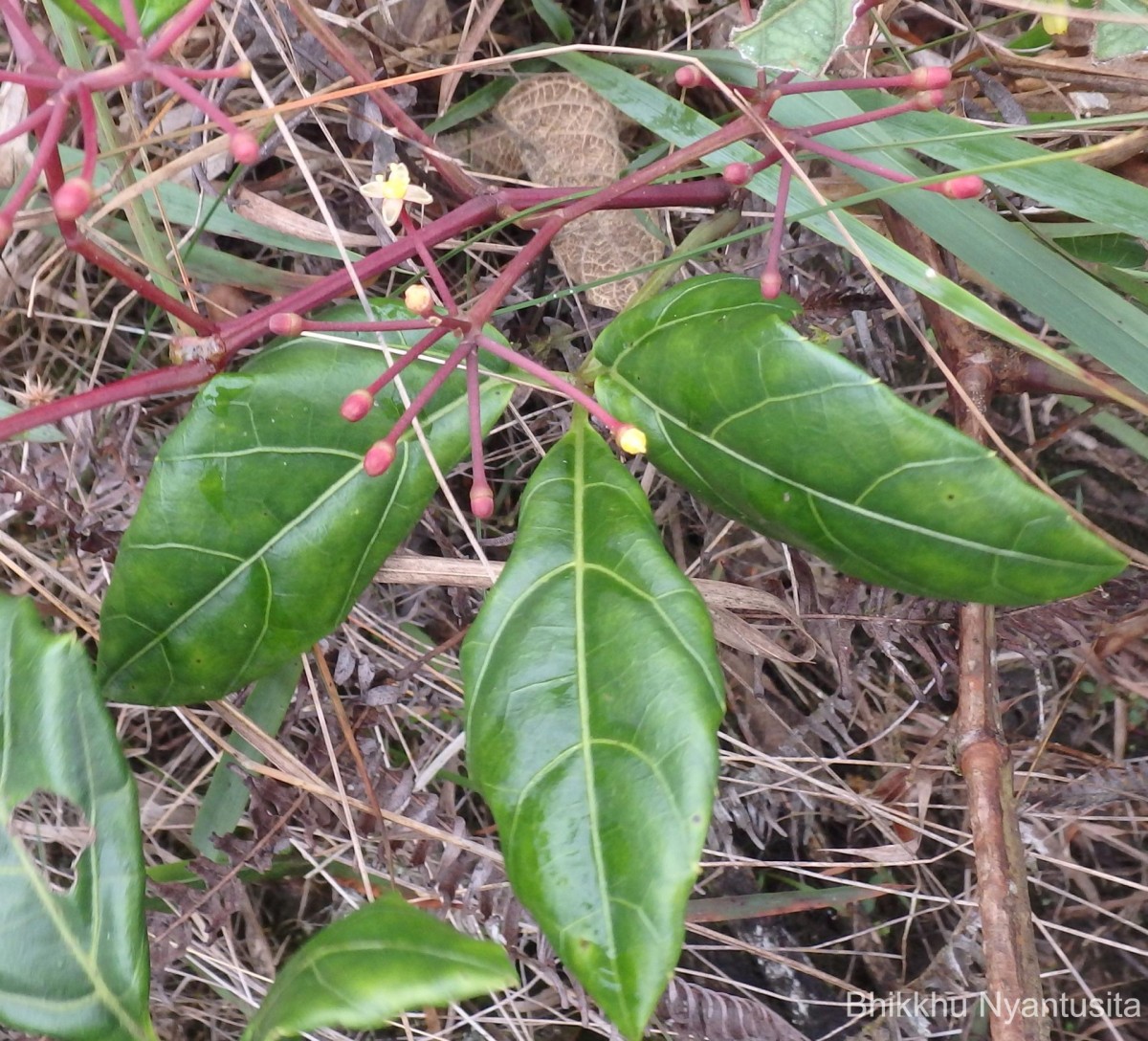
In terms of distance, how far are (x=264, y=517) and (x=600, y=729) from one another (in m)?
0.41

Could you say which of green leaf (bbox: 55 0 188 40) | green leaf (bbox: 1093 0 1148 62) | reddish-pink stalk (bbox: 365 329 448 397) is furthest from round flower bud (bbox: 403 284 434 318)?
green leaf (bbox: 1093 0 1148 62)

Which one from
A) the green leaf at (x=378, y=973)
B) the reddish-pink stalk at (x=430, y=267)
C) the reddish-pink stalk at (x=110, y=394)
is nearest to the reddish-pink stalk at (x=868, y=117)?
the reddish-pink stalk at (x=430, y=267)

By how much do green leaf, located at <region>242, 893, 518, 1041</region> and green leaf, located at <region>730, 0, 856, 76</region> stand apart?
874 millimetres

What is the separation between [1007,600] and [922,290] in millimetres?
317

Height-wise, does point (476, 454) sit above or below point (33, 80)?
below

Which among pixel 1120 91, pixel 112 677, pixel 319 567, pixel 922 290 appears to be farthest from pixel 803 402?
pixel 112 677

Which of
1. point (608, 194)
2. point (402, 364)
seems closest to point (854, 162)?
point (608, 194)

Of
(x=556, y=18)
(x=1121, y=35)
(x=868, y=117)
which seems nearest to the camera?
(x=868, y=117)

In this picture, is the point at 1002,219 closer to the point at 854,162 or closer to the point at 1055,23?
the point at 1055,23

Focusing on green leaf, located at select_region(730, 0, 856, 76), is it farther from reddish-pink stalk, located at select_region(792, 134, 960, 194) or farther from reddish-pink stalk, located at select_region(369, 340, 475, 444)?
reddish-pink stalk, located at select_region(369, 340, 475, 444)

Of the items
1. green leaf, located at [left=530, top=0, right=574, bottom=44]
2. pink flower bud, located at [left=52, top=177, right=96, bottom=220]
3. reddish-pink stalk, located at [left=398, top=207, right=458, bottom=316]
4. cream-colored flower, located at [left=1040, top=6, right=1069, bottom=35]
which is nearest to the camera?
pink flower bud, located at [left=52, top=177, right=96, bottom=220]

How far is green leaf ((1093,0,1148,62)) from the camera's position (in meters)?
1.02

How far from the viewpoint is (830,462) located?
917mm

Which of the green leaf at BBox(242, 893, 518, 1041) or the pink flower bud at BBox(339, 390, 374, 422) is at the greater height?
the pink flower bud at BBox(339, 390, 374, 422)
